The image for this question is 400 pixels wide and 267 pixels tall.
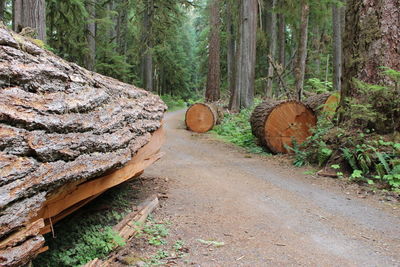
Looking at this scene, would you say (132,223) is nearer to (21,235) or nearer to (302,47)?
(21,235)

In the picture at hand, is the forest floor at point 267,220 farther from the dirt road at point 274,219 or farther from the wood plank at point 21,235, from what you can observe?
the wood plank at point 21,235

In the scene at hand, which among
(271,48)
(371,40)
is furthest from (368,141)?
(271,48)

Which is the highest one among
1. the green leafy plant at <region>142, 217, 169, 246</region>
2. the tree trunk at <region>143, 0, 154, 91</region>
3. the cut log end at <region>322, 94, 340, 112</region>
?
the tree trunk at <region>143, 0, 154, 91</region>

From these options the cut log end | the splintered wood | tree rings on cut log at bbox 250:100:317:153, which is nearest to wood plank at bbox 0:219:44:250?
the splintered wood

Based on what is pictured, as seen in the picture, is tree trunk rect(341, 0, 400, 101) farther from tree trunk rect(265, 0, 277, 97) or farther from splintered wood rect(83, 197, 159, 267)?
tree trunk rect(265, 0, 277, 97)

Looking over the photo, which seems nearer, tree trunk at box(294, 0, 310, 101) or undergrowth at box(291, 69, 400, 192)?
→ undergrowth at box(291, 69, 400, 192)

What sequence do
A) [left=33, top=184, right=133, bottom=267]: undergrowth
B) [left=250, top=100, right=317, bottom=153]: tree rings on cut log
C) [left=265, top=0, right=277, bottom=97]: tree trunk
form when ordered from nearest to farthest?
[left=33, top=184, right=133, bottom=267]: undergrowth
[left=250, top=100, right=317, bottom=153]: tree rings on cut log
[left=265, top=0, right=277, bottom=97]: tree trunk

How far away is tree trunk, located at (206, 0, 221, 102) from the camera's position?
19.3m

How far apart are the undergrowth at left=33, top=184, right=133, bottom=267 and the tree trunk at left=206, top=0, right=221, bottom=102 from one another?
1624 centimetres

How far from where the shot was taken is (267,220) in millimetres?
4199

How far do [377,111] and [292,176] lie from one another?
2.05 m

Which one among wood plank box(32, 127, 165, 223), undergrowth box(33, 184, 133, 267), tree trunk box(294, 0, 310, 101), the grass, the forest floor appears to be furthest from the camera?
tree trunk box(294, 0, 310, 101)

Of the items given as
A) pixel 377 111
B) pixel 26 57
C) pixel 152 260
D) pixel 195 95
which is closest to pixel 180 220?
pixel 152 260

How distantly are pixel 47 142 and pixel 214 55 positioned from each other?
57.9 feet
